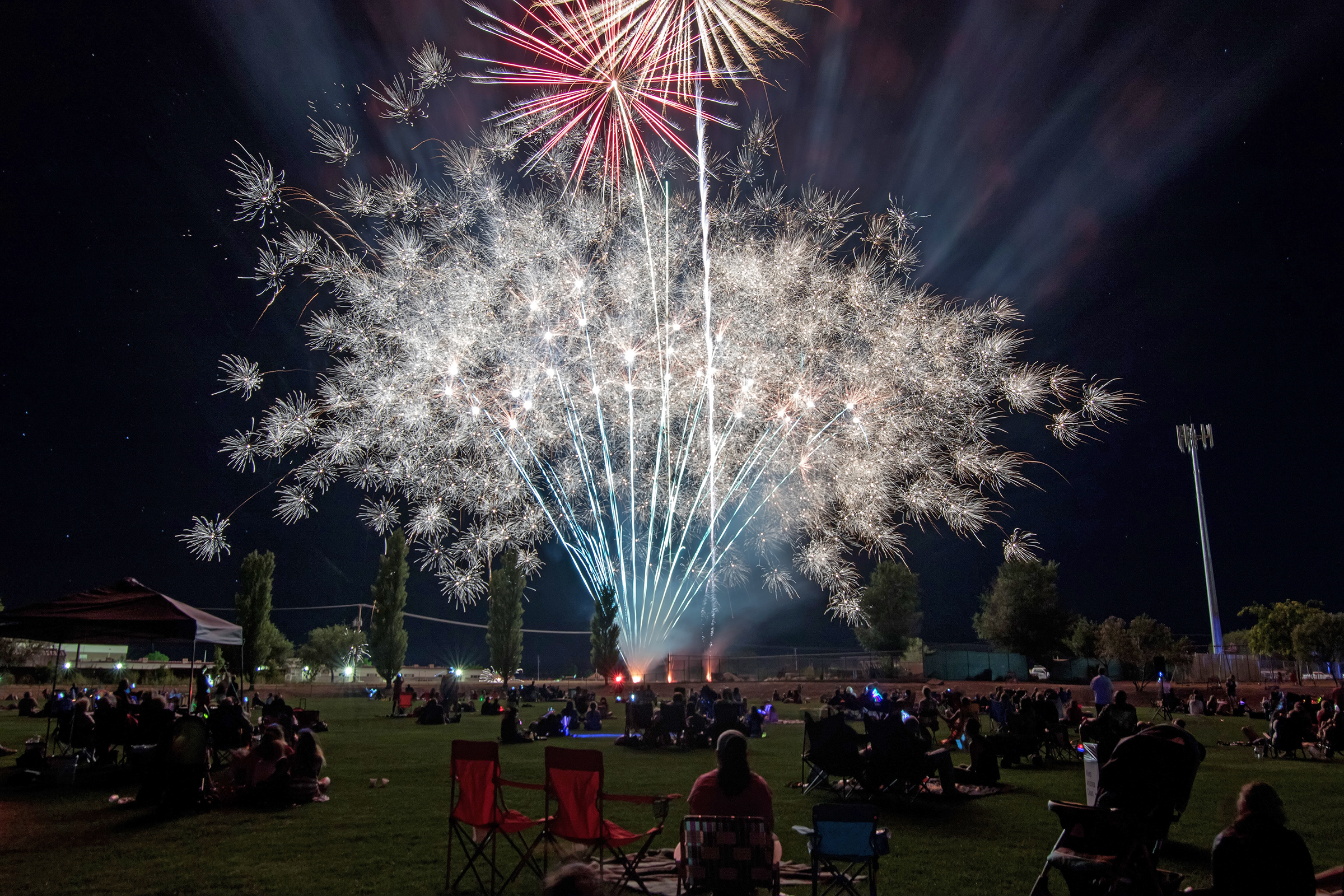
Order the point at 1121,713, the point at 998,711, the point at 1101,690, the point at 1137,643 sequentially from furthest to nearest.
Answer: the point at 1137,643, the point at 998,711, the point at 1101,690, the point at 1121,713

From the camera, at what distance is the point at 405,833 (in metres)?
7.78

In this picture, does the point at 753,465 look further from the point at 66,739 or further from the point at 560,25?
the point at 66,739

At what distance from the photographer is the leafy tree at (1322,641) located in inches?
1738

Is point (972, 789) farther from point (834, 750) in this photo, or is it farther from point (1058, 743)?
point (1058, 743)

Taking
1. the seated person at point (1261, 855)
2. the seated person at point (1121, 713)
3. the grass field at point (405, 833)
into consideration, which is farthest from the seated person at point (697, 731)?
the seated person at point (1261, 855)

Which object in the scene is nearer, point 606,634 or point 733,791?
point 733,791

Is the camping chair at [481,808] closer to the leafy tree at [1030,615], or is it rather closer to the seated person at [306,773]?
the seated person at [306,773]

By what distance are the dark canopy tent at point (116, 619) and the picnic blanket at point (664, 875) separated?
7.50m

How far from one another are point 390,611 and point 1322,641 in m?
50.8

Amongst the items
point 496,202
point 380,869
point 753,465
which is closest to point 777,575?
point 753,465

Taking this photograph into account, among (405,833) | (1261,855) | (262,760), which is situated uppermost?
(1261,855)

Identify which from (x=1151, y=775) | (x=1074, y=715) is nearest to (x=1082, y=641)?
(x=1074, y=715)

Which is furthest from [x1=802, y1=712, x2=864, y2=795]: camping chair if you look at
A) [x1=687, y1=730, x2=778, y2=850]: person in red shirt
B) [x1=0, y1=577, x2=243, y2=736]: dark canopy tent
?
[x1=0, y1=577, x2=243, y2=736]: dark canopy tent

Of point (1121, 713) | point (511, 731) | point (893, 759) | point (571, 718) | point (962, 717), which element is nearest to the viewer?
point (893, 759)
